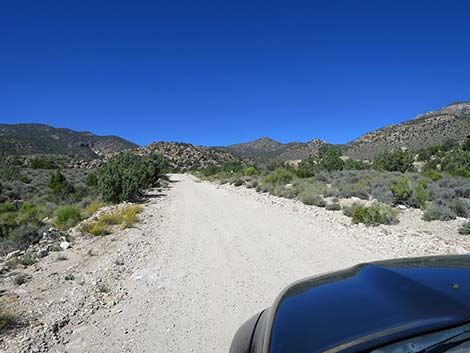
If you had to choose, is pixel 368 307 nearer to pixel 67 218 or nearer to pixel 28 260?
pixel 28 260

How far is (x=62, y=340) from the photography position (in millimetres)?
4020

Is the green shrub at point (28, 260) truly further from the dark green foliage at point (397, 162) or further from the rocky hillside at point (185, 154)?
the rocky hillside at point (185, 154)

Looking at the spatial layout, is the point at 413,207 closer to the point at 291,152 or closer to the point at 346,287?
the point at 346,287

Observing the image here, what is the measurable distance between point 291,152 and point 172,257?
10057 centimetres

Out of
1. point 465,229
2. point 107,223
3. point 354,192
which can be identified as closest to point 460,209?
point 465,229

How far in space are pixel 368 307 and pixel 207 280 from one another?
14.2ft

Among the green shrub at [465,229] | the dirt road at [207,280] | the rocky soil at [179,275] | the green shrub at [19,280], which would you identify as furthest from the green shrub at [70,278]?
the green shrub at [465,229]

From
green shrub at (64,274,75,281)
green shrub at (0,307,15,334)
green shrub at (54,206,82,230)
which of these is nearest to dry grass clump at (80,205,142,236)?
green shrub at (54,206,82,230)

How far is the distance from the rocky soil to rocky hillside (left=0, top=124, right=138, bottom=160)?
221ft

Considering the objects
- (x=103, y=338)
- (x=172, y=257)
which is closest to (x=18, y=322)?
(x=103, y=338)

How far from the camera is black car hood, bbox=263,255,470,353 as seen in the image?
5.20 feet

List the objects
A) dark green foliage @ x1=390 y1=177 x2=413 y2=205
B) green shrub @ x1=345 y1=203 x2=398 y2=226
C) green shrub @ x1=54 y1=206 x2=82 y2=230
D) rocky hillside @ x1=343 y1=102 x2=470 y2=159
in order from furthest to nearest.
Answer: rocky hillside @ x1=343 y1=102 x2=470 y2=159, dark green foliage @ x1=390 y1=177 x2=413 y2=205, green shrub @ x1=54 y1=206 x2=82 y2=230, green shrub @ x1=345 y1=203 x2=398 y2=226

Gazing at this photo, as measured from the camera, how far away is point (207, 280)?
5801 mm

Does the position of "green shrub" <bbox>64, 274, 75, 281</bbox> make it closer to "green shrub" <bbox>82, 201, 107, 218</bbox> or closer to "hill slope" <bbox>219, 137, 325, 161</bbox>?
"green shrub" <bbox>82, 201, 107, 218</bbox>
